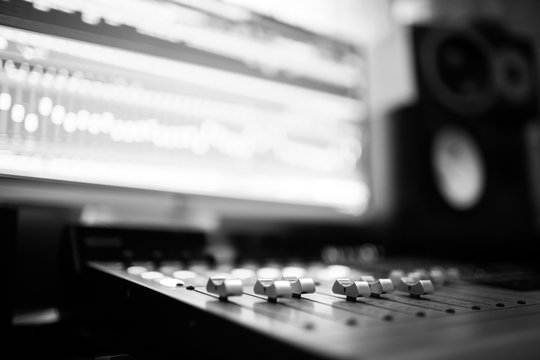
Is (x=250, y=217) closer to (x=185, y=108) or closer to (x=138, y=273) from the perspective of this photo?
(x=185, y=108)

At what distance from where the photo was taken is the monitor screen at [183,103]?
661 millimetres

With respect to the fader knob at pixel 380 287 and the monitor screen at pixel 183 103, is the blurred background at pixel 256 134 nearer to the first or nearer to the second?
the monitor screen at pixel 183 103

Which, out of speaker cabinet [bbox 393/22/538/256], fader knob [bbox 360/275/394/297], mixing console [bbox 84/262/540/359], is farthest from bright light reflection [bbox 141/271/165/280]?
speaker cabinet [bbox 393/22/538/256]

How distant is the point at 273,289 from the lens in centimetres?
40

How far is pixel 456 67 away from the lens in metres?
1.16

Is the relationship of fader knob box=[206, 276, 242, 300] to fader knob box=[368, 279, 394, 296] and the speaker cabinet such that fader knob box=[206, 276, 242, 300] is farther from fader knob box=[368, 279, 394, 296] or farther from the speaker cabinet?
the speaker cabinet

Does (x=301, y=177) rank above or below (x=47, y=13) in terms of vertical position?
below

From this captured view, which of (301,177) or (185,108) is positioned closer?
(185,108)

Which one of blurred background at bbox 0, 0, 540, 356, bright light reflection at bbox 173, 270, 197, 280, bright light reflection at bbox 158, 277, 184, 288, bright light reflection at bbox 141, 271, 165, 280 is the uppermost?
blurred background at bbox 0, 0, 540, 356

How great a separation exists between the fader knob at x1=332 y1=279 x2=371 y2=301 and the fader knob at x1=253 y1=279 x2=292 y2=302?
0.05 m

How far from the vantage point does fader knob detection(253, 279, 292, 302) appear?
0.40m

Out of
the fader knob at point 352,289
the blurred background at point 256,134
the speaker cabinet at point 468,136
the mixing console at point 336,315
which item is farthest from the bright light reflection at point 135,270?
the speaker cabinet at point 468,136

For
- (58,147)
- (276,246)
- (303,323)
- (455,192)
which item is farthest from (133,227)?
(455,192)

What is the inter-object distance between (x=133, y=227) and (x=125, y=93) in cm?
22
